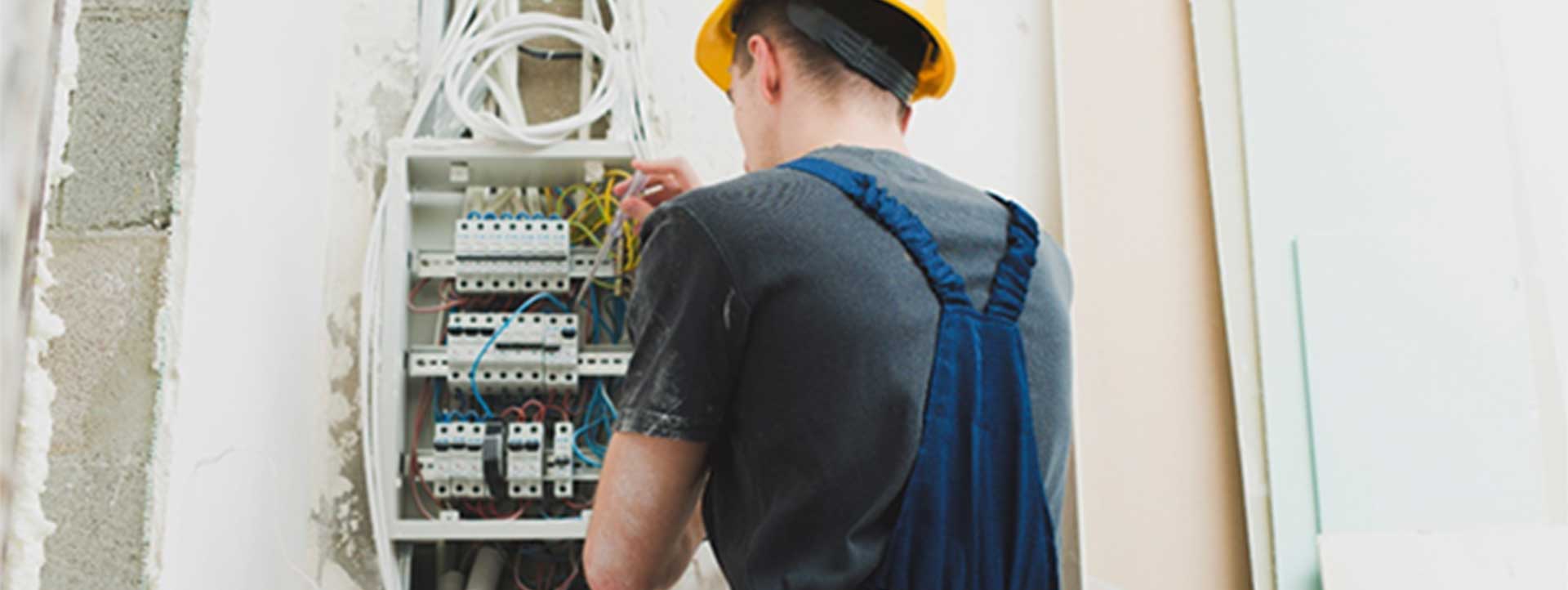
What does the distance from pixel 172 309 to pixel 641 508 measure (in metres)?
0.49

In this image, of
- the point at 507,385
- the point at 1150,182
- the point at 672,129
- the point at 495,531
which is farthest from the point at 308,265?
the point at 1150,182

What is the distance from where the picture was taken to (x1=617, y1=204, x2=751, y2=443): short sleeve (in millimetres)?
984

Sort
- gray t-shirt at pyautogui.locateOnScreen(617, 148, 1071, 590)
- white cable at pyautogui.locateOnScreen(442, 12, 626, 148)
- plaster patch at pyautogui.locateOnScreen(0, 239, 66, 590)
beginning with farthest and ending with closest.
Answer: white cable at pyautogui.locateOnScreen(442, 12, 626, 148)
gray t-shirt at pyautogui.locateOnScreen(617, 148, 1071, 590)
plaster patch at pyautogui.locateOnScreen(0, 239, 66, 590)

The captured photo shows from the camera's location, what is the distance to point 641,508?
3.38 ft

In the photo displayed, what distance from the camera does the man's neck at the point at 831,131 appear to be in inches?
46.0

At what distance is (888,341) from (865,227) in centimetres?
10

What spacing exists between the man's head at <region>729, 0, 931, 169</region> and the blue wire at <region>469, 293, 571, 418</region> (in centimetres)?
60

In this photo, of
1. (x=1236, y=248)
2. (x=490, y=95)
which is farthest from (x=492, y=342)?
(x=1236, y=248)

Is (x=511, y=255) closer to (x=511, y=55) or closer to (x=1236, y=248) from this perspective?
(x=511, y=55)

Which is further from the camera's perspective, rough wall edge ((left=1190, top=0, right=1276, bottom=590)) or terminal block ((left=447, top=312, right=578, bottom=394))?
rough wall edge ((left=1190, top=0, right=1276, bottom=590))

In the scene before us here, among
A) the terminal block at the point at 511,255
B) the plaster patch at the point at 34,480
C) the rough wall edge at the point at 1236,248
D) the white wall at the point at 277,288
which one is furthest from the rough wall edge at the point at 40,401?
the rough wall edge at the point at 1236,248

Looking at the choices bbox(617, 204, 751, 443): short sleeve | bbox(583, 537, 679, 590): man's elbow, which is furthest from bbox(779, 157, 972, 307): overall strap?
bbox(583, 537, 679, 590): man's elbow

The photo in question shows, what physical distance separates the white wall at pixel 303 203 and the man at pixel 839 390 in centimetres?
47

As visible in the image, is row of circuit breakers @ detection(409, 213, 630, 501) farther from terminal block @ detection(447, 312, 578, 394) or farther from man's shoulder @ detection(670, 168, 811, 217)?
man's shoulder @ detection(670, 168, 811, 217)
